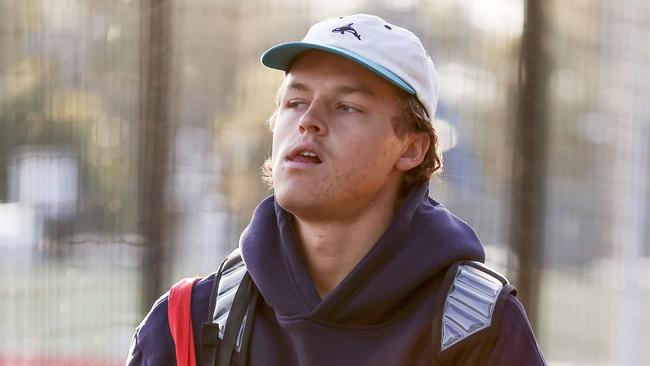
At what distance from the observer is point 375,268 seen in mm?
2775

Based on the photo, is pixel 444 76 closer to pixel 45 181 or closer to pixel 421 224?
pixel 45 181

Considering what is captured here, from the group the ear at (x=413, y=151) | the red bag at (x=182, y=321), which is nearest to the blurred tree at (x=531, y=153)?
the ear at (x=413, y=151)

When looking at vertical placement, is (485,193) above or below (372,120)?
below

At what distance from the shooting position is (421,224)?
2.83 metres

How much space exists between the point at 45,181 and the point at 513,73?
1.80m

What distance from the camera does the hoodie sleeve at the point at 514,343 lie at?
2623 millimetres

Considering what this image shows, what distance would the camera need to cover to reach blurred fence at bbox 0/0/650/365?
4449 millimetres

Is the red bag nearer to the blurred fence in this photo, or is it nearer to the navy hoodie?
the navy hoodie

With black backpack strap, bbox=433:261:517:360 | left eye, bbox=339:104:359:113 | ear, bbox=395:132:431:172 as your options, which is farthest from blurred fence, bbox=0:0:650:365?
black backpack strap, bbox=433:261:517:360

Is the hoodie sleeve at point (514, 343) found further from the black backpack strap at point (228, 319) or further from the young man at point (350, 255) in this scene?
the black backpack strap at point (228, 319)

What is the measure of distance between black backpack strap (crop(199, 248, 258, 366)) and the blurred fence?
5.39 ft

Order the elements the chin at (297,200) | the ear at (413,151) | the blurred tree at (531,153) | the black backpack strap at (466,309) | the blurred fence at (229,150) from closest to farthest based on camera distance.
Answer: the black backpack strap at (466,309) < the chin at (297,200) < the ear at (413,151) < the blurred fence at (229,150) < the blurred tree at (531,153)

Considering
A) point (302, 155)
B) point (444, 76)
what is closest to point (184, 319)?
point (302, 155)

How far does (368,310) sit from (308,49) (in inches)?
24.6
